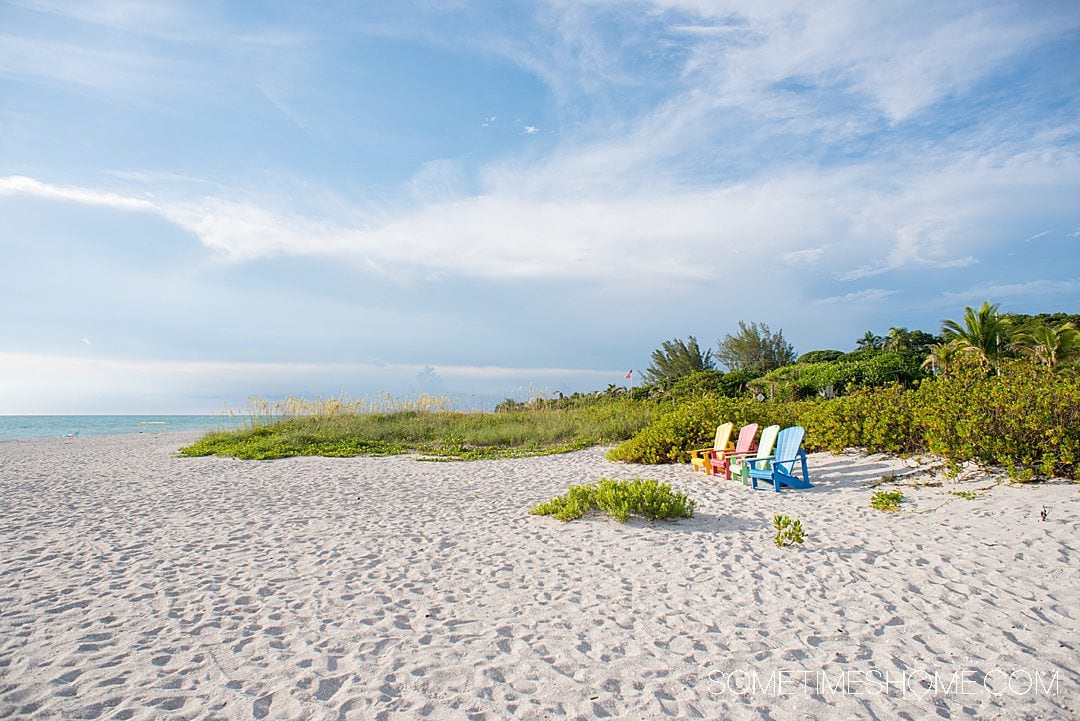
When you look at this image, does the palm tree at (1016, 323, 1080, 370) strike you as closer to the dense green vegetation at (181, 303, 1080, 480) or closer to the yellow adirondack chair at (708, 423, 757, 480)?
the dense green vegetation at (181, 303, 1080, 480)

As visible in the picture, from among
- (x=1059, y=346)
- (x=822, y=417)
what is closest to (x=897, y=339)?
(x=1059, y=346)

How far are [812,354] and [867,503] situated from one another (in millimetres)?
28790

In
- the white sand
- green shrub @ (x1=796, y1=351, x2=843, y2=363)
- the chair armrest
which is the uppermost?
green shrub @ (x1=796, y1=351, x2=843, y2=363)

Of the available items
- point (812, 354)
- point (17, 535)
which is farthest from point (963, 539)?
point (812, 354)

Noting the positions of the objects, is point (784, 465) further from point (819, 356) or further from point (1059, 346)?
point (819, 356)

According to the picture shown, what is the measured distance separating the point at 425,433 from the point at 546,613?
502 inches

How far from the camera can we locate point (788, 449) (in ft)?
26.3

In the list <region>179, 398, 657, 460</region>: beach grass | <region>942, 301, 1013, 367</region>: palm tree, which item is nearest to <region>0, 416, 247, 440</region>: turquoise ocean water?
<region>179, 398, 657, 460</region>: beach grass

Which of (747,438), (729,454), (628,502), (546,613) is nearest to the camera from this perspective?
(546,613)

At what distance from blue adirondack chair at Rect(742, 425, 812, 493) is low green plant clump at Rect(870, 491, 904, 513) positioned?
4.19 ft

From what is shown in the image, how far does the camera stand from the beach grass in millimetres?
13391

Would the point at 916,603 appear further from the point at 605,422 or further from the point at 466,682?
the point at 605,422

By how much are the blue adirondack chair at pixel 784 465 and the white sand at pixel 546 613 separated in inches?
29.7

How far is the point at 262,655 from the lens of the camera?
3.30m
